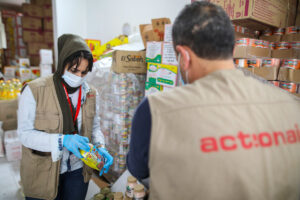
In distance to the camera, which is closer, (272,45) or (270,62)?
(270,62)

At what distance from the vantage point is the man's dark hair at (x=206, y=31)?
75cm

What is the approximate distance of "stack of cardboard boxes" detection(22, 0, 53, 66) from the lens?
5.74m

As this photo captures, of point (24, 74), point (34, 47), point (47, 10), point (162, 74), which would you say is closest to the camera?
point (162, 74)

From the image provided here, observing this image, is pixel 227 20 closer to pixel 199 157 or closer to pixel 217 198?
pixel 199 157

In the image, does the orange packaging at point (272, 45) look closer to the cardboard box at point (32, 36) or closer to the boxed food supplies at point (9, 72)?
the boxed food supplies at point (9, 72)

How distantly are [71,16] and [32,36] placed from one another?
2392mm

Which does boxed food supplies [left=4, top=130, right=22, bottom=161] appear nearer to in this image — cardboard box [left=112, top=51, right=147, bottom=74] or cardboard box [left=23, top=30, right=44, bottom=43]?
cardboard box [left=112, top=51, right=147, bottom=74]

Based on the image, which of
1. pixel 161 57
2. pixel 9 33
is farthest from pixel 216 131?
pixel 9 33

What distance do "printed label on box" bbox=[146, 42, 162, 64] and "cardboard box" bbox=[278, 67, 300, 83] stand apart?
124 cm

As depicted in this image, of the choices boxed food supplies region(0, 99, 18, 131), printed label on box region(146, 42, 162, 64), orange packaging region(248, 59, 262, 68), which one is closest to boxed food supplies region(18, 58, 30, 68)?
boxed food supplies region(0, 99, 18, 131)

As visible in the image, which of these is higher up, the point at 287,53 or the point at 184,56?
the point at 287,53

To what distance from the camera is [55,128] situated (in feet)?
4.97

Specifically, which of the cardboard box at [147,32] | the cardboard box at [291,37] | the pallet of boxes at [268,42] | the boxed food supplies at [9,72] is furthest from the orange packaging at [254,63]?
the boxed food supplies at [9,72]

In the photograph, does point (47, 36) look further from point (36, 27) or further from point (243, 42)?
point (243, 42)
